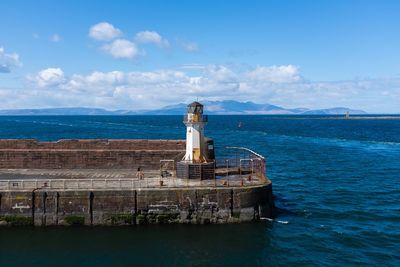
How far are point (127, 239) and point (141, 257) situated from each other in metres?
2.03

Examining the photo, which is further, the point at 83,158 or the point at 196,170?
the point at 83,158

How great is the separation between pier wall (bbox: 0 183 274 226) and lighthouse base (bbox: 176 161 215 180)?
2738 millimetres

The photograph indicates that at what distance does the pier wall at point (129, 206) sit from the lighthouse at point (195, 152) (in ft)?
9.32

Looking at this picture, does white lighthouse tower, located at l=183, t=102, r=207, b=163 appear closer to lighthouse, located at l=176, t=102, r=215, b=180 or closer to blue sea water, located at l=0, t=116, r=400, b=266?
lighthouse, located at l=176, t=102, r=215, b=180

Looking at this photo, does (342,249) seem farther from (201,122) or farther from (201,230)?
(201,122)

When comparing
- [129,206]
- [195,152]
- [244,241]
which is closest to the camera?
[244,241]

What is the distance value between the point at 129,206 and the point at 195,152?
553 cm

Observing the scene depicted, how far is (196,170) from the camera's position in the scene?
2477 centimetres

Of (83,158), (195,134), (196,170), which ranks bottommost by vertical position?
(196,170)

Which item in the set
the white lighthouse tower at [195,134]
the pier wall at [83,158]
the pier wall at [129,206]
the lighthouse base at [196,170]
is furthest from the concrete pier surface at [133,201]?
the pier wall at [83,158]

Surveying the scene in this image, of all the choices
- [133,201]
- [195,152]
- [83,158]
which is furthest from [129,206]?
[83,158]

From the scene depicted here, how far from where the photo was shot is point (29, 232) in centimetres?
2098

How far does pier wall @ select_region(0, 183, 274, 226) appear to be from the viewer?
21.6 meters

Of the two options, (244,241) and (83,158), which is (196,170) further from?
(83,158)
